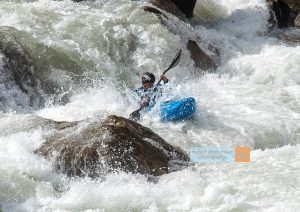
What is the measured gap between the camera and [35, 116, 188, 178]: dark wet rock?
5.30 m

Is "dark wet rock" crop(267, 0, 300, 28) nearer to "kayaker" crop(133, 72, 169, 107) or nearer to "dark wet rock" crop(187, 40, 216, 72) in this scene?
"dark wet rock" crop(187, 40, 216, 72)

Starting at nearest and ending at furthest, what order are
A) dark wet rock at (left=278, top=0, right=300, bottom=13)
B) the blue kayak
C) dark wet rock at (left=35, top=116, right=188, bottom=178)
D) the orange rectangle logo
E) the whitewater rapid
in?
the whitewater rapid → dark wet rock at (left=35, top=116, right=188, bottom=178) → the orange rectangle logo → the blue kayak → dark wet rock at (left=278, top=0, right=300, bottom=13)

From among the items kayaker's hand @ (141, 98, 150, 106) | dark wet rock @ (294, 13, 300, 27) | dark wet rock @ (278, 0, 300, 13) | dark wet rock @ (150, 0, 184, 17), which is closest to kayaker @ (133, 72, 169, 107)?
kayaker's hand @ (141, 98, 150, 106)

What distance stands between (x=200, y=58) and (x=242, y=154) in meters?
4.24

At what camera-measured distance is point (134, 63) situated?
9.64m

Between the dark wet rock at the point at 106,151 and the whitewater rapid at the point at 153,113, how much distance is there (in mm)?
122

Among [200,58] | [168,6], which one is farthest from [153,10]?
[200,58]

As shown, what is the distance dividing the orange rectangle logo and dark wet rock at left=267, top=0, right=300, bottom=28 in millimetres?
8041

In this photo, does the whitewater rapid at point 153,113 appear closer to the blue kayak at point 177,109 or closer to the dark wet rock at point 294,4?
the blue kayak at point 177,109

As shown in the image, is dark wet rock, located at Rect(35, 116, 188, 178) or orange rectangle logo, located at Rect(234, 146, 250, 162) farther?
orange rectangle logo, located at Rect(234, 146, 250, 162)

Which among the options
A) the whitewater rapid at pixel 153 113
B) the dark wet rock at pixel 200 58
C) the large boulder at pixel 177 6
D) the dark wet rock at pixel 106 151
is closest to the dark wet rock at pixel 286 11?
the whitewater rapid at pixel 153 113

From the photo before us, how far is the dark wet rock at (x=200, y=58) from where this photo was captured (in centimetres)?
1015

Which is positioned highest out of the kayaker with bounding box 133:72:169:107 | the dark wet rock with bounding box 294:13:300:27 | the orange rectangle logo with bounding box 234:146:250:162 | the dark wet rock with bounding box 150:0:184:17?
the orange rectangle logo with bounding box 234:146:250:162

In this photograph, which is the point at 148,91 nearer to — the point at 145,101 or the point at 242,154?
the point at 145,101
